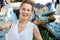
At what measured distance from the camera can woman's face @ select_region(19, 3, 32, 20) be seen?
1.17m

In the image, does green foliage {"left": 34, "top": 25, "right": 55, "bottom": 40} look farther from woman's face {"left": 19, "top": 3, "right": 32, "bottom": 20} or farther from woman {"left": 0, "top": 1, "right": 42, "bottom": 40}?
woman's face {"left": 19, "top": 3, "right": 32, "bottom": 20}

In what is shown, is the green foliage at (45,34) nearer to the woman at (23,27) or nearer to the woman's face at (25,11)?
the woman at (23,27)

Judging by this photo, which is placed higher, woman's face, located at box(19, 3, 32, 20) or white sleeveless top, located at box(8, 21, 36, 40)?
woman's face, located at box(19, 3, 32, 20)

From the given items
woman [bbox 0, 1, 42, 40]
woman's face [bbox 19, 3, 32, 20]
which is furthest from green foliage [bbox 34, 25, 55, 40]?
woman's face [bbox 19, 3, 32, 20]

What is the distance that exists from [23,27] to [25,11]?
0.44ft

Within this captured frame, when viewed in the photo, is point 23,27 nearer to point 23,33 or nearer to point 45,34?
point 23,33

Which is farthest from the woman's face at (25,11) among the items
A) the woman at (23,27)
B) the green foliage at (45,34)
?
the green foliage at (45,34)

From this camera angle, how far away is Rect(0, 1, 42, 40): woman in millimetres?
1175

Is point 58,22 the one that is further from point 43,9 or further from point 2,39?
point 2,39

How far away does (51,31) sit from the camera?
3.95ft

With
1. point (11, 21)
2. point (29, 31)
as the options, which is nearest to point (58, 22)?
point (29, 31)

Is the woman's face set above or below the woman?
above

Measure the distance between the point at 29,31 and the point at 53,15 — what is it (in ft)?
0.78

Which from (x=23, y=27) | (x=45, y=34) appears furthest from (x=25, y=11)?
(x=45, y=34)
